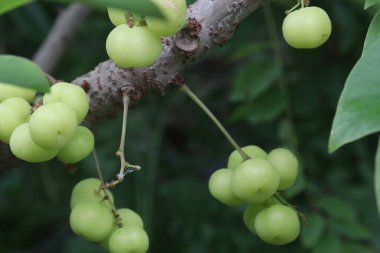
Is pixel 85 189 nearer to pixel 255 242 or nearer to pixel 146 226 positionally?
pixel 146 226

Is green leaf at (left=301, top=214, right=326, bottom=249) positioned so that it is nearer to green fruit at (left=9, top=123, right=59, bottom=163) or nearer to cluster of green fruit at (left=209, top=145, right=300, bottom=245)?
cluster of green fruit at (left=209, top=145, right=300, bottom=245)

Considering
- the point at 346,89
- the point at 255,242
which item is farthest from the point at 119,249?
the point at 255,242

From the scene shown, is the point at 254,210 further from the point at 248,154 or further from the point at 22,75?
the point at 22,75

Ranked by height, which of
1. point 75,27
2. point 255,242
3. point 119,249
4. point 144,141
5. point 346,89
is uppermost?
point 346,89

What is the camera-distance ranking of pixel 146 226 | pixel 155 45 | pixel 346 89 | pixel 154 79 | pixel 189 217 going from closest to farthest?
1. pixel 346 89
2. pixel 155 45
3. pixel 154 79
4. pixel 146 226
5. pixel 189 217

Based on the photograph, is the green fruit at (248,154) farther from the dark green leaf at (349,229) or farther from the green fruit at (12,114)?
the dark green leaf at (349,229)
